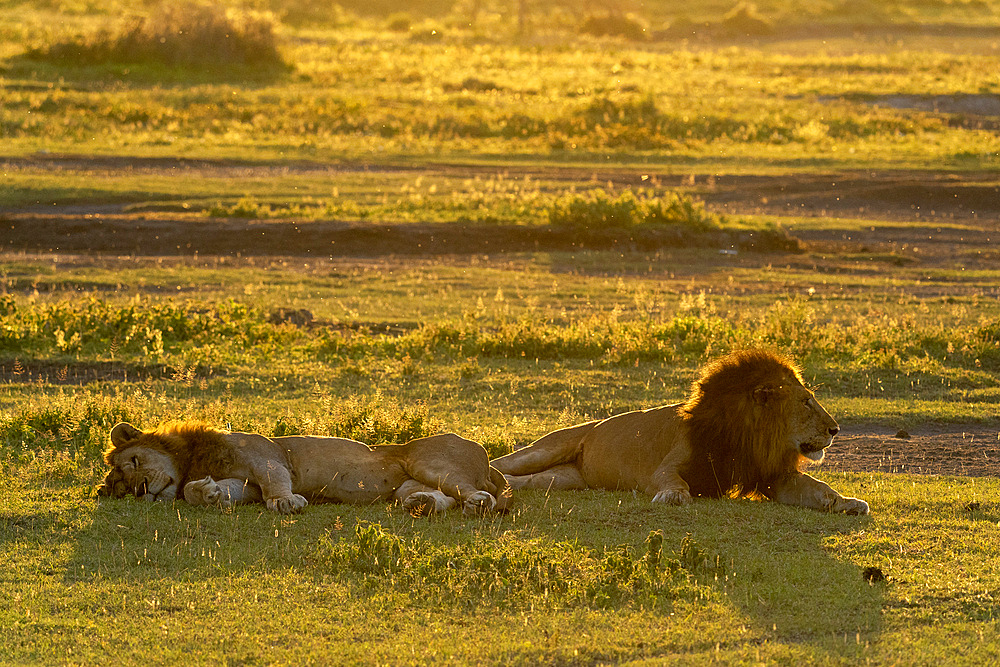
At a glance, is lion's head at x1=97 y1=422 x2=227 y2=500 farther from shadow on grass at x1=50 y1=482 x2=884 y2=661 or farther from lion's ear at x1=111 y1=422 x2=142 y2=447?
shadow on grass at x1=50 y1=482 x2=884 y2=661

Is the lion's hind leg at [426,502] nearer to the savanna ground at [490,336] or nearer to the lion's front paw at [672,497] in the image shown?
the savanna ground at [490,336]

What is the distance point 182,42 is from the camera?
62.0m

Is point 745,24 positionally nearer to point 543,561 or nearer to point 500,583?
point 543,561

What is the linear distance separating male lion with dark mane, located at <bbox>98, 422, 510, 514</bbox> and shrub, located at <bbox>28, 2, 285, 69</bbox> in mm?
55974

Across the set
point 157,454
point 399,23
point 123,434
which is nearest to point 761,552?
point 157,454

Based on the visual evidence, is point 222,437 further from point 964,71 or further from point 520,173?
point 964,71

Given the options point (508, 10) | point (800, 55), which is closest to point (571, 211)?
point (800, 55)

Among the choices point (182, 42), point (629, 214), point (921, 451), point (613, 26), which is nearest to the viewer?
point (921, 451)

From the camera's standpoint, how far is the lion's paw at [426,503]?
330 inches

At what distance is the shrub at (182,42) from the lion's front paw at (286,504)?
56.3 metres

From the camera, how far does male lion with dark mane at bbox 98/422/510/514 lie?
8.37 meters

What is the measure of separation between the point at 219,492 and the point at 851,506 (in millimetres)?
4216

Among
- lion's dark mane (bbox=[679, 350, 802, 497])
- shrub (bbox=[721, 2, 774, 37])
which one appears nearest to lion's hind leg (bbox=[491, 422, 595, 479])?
lion's dark mane (bbox=[679, 350, 802, 497])

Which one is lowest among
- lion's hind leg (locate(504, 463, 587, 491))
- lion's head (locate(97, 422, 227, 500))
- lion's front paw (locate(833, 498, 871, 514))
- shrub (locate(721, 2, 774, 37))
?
lion's hind leg (locate(504, 463, 587, 491))
